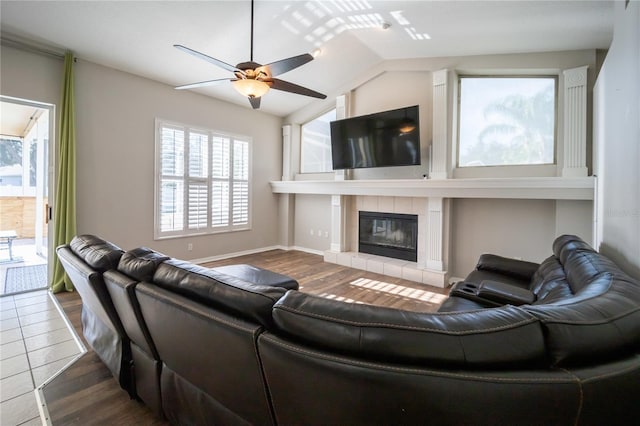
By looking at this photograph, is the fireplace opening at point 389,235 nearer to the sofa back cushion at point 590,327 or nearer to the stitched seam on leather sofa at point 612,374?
the sofa back cushion at point 590,327

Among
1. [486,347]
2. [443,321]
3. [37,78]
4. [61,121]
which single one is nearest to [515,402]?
[486,347]

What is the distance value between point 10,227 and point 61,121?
377 cm

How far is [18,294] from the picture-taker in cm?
357

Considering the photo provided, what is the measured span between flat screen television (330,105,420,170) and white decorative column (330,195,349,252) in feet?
2.24

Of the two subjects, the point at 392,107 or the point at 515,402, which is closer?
the point at 515,402

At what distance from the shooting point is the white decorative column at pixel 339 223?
5.56m

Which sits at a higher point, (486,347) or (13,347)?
(486,347)

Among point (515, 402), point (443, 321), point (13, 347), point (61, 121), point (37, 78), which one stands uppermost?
point (37, 78)

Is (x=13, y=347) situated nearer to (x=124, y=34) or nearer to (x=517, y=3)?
(x=124, y=34)

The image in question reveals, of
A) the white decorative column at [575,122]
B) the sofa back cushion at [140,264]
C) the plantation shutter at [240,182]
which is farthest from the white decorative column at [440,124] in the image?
the sofa back cushion at [140,264]

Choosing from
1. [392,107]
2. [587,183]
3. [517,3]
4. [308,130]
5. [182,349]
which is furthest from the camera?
[308,130]

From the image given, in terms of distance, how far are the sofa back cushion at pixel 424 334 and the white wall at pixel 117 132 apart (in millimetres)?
4397

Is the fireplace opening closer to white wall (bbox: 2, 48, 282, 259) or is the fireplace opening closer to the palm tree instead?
Result: the palm tree

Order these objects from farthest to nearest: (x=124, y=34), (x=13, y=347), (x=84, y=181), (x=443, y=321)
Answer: (x=84, y=181) → (x=124, y=34) → (x=13, y=347) → (x=443, y=321)
